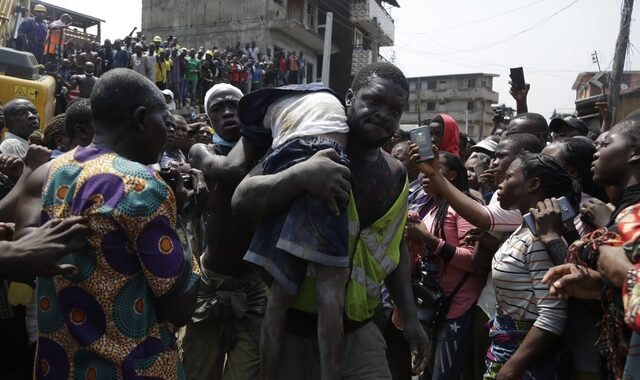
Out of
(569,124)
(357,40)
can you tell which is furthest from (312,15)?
(569,124)

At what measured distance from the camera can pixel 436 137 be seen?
516 cm

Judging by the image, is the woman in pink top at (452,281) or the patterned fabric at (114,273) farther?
the woman in pink top at (452,281)

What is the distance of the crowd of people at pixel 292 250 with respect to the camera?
73.9 inches

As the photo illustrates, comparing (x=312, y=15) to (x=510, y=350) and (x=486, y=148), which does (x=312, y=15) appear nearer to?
(x=486, y=148)

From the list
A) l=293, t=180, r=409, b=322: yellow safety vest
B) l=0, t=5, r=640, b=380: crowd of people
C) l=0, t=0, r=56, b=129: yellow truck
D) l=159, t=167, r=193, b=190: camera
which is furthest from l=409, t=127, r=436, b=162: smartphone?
l=0, t=0, r=56, b=129: yellow truck

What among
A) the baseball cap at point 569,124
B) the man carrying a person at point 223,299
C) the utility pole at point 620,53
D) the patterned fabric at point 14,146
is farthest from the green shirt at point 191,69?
the man carrying a person at point 223,299

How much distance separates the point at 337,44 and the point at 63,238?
3732 cm

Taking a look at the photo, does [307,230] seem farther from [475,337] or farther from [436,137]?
[436,137]

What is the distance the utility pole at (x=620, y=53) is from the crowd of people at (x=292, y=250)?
1021 cm

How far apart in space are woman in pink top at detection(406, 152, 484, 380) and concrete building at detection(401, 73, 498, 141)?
53.3m

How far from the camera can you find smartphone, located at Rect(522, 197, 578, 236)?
2.70m

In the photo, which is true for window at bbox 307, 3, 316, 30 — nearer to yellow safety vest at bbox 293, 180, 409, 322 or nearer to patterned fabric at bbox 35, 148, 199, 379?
yellow safety vest at bbox 293, 180, 409, 322

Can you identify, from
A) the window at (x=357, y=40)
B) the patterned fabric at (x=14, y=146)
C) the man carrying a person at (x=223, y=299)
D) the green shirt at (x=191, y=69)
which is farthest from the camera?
the window at (x=357, y=40)

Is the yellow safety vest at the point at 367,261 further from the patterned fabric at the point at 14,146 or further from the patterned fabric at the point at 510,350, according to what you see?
the patterned fabric at the point at 14,146
